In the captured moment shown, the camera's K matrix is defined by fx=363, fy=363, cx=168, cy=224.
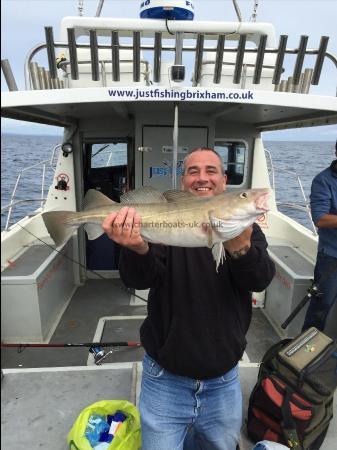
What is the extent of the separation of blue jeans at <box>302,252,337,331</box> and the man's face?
2.42 m

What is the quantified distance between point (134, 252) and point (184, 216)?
1.18 feet

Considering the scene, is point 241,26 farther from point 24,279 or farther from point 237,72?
point 24,279


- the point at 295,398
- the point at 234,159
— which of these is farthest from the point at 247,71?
the point at 295,398

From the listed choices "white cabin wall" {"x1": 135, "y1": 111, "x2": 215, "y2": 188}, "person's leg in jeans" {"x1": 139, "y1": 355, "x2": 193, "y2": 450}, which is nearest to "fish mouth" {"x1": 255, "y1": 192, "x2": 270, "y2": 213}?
"person's leg in jeans" {"x1": 139, "y1": 355, "x2": 193, "y2": 450}

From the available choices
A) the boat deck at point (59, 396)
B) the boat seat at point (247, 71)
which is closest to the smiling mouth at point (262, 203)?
the boat deck at point (59, 396)

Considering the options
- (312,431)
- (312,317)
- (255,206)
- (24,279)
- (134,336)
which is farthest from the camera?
(134,336)

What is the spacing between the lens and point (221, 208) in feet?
5.97

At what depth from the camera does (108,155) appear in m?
7.53

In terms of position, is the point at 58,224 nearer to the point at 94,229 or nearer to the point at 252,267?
the point at 94,229

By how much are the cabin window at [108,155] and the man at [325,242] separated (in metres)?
3.90

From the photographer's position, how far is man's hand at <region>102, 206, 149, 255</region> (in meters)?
1.88

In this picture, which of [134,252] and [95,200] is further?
[95,200]

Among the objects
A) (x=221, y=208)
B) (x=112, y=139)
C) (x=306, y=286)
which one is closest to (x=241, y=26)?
(x=112, y=139)

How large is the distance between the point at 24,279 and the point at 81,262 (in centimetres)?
233
